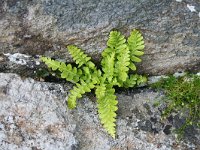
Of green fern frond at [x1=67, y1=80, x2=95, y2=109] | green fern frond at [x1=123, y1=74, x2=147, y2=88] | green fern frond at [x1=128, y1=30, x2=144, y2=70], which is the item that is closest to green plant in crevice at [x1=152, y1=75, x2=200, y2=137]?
green fern frond at [x1=123, y1=74, x2=147, y2=88]

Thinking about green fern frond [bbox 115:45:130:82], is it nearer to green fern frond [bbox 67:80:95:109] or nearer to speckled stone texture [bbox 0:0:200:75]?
speckled stone texture [bbox 0:0:200:75]

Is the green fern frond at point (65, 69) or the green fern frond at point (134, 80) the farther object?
the green fern frond at point (134, 80)

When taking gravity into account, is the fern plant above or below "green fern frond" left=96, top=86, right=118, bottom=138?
above

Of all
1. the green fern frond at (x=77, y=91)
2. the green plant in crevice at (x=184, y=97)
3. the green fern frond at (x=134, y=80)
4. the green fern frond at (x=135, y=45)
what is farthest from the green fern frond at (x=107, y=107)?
the green plant in crevice at (x=184, y=97)

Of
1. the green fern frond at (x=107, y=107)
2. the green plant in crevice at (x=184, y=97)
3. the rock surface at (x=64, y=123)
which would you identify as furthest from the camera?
the green plant in crevice at (x=184, y=97)

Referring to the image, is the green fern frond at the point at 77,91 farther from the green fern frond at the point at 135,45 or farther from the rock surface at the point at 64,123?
the green fern frond at the point at 135,45

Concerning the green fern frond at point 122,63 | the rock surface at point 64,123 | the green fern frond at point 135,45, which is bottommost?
the rock surface at point 64,123

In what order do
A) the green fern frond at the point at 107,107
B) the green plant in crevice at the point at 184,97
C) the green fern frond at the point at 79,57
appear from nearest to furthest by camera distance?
the green fern frond at the point at 107,107 < the green fern frond at the point at 79,57 < the green plant in crevice at the point at 184,97

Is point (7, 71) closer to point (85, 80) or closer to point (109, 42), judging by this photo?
point (85, 80)
